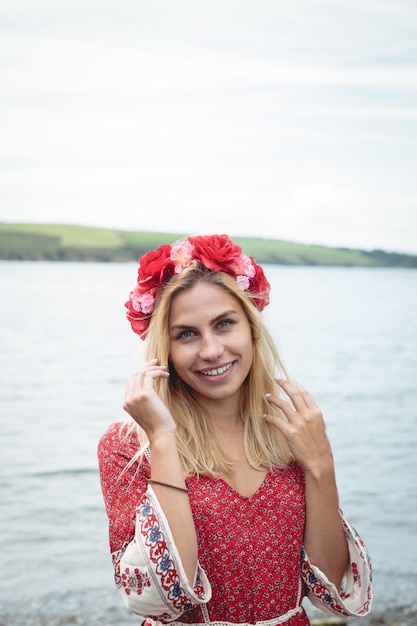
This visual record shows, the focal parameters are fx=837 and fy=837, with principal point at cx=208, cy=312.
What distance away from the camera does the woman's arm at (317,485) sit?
2.33m

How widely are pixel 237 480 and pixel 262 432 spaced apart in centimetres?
18

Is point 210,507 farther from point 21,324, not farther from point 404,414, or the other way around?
point 21,324

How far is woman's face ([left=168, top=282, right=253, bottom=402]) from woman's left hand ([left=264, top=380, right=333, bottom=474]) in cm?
16

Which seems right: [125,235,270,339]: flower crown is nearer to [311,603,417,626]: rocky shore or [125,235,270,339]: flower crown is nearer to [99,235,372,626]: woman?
[99,235,372,626]: woman

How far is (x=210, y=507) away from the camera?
2.29 metres

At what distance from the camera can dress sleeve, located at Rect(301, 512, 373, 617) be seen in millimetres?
2379

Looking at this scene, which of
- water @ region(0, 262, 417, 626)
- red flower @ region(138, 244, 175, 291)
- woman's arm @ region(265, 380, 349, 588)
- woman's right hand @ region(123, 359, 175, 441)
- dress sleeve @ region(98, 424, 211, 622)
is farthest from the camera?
water @ region(0, 262, 417, 626)

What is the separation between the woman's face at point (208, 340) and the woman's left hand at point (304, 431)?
16 cm

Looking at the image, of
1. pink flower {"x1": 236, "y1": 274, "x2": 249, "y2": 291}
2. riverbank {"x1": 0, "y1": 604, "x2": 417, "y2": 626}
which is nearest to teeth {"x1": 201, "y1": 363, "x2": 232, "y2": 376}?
pink flower {"x1": 236, "y1": 274, "x2": 249, "y2": 291}

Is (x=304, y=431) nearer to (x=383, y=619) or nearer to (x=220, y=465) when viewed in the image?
(x=220, y=465)

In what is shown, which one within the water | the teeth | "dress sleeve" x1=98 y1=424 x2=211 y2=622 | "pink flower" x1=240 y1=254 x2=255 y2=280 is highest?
"pink flower" x1=240 y1=254 x2=255 y2=280

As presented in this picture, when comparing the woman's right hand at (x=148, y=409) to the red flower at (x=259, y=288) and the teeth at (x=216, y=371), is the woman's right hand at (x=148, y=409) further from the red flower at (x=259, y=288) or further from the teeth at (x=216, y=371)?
the red flower at (x=259, y=288)

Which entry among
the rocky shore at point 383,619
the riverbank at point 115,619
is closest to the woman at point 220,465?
the rocky shore at point 383,619

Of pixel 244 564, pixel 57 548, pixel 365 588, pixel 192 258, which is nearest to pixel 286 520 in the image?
pixel 244 564
